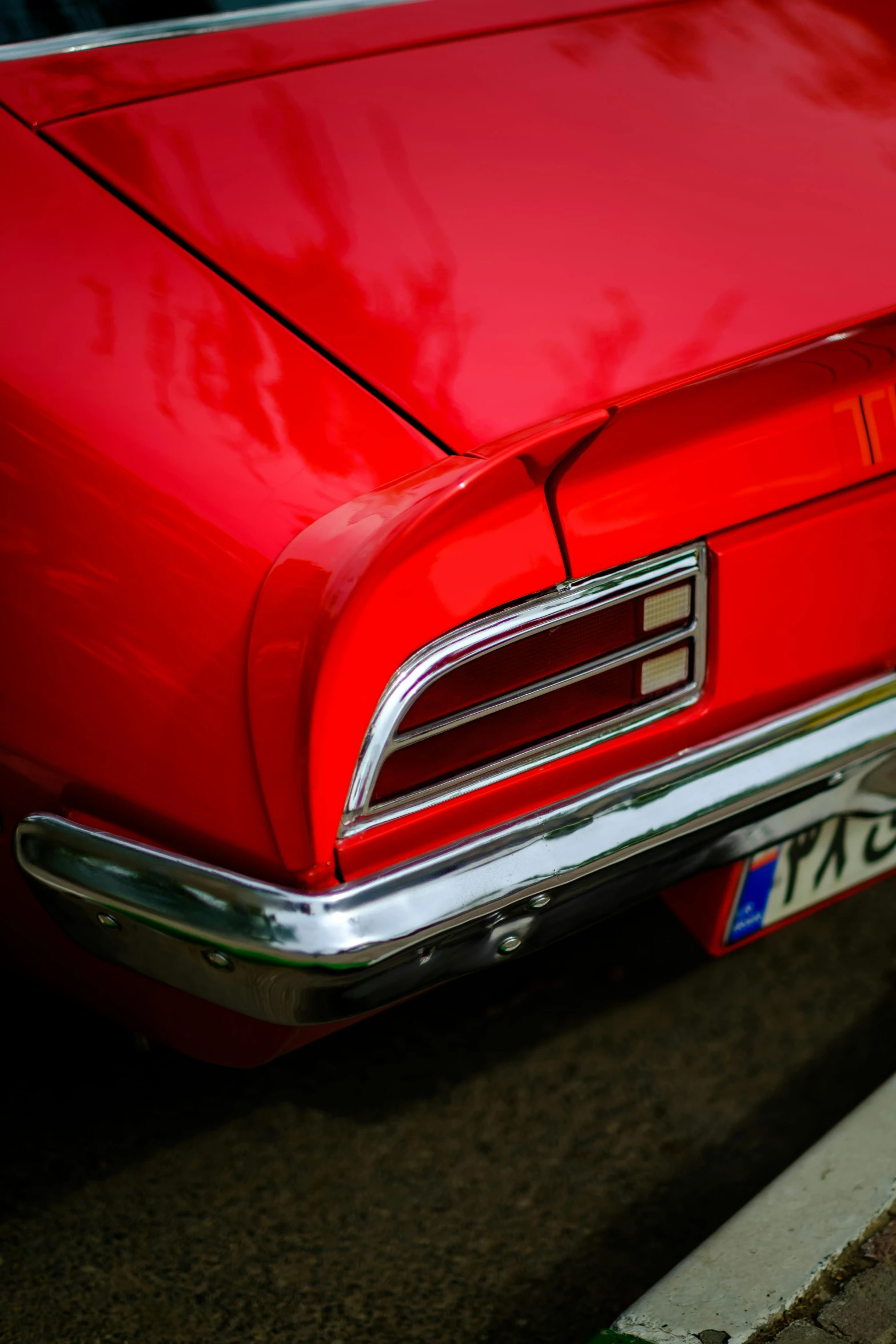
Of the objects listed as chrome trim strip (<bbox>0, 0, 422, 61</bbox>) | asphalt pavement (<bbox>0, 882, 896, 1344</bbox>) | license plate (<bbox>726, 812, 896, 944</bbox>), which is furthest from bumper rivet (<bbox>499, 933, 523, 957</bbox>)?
chrome trim strip (<bbox>0, 0, 422, 61</bbox>)

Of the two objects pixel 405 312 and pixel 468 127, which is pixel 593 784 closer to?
pixel 405 312

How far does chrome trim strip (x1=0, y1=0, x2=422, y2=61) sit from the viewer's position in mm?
1946

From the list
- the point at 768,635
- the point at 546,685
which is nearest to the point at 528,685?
the point at 546,685

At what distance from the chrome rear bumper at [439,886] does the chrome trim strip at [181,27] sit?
1243 millimetres

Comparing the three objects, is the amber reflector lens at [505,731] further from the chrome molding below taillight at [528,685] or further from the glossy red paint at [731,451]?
the glossy red paint at [731,451]

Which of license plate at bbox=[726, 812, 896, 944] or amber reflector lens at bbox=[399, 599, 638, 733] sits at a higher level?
amber reflector lens at bbox=[399, 599, 638, 733]

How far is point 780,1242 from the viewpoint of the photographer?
5.79 feet

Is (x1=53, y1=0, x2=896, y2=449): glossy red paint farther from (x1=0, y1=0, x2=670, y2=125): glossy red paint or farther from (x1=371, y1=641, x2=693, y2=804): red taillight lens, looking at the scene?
(x1=371, y1=641, x2=693, y2=804): red taillight lens

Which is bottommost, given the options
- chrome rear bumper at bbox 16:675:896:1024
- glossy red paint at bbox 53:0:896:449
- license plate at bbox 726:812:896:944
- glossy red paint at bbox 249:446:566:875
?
license plate at bbox 726:812:896:944

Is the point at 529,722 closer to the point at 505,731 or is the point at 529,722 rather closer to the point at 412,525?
the point at 505,731

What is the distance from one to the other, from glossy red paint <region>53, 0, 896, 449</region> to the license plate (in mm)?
751

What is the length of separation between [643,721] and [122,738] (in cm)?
66

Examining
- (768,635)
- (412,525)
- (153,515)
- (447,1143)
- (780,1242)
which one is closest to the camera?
(412,525)

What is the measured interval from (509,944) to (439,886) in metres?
0.17
